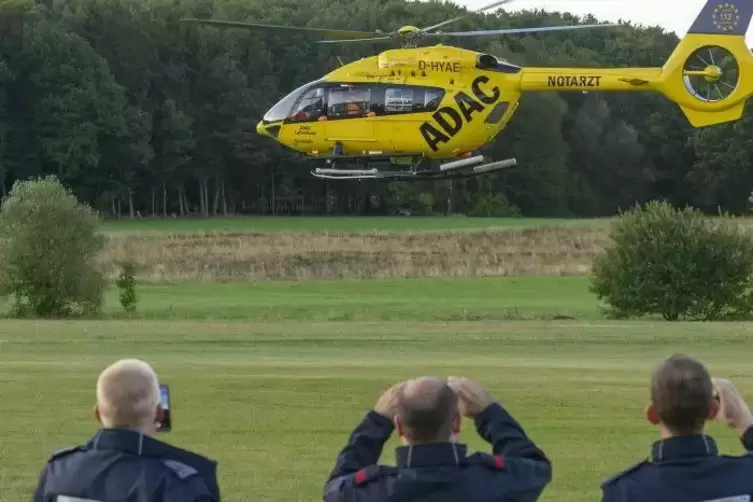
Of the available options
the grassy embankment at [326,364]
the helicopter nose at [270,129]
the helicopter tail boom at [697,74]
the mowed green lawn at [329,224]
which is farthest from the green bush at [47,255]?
the mowed green lawn at [329,224]

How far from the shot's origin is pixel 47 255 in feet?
162

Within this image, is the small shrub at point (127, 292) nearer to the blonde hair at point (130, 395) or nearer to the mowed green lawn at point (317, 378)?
the mowed green lawn at point (317, 378)

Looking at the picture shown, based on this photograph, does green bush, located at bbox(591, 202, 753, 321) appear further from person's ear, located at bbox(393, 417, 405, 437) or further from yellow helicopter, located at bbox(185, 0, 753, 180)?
person's ear, located at bbox(393, 417, 405, 437)

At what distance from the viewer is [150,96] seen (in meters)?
113

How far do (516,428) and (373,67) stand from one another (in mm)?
22061

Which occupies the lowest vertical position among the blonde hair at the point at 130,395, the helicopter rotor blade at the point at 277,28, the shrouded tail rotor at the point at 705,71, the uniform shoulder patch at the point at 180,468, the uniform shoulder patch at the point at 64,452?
the uniform shoulder patch at the point at 180,468

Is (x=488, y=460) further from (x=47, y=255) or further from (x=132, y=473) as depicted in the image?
(x=47, y=255)

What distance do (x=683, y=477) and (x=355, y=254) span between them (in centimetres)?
6566

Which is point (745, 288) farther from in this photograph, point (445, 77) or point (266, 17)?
point (266, 17)

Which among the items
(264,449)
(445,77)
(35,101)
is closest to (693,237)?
(445,77)

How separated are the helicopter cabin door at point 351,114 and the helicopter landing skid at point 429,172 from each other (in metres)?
0.82

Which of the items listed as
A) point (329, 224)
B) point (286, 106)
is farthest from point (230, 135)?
point (286, 106)

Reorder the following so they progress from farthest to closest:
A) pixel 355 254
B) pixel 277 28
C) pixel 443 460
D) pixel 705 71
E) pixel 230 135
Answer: pixel 230 135
pixel 355 254
pixel 705 71
pixel 277 28
pixel 443 460

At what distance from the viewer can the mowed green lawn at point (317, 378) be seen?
13336mm
